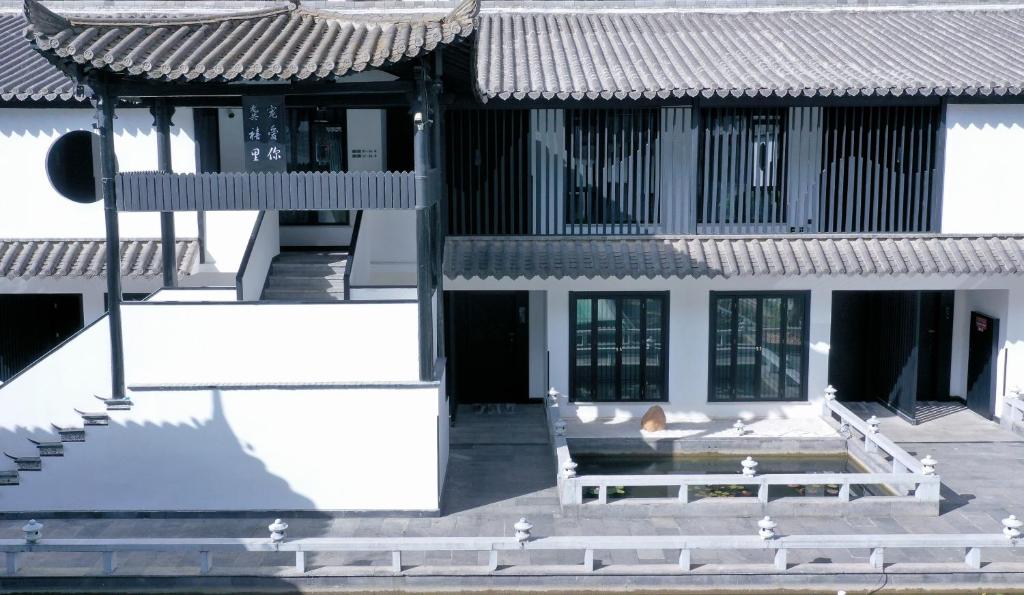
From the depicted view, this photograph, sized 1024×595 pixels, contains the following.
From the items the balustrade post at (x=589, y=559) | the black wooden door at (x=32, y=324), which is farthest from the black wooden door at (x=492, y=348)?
the balustrade post at (x=589, y=559)

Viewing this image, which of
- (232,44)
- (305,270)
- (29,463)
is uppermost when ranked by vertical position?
(232,44)

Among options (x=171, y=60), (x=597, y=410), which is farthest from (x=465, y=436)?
(x=171, y=60)

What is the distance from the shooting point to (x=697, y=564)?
10.8 metres

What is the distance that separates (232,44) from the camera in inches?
458

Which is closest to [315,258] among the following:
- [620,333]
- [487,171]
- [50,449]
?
[487,171]

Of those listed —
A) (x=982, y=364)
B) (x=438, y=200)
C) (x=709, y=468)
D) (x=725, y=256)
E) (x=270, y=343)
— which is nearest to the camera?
(x=270, y=343)

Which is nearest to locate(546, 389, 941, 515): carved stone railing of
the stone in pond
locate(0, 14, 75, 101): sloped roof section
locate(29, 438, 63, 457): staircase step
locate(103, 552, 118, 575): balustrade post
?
the stone in pond

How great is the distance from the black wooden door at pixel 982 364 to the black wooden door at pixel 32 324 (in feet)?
52.3

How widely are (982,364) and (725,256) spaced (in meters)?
5.43

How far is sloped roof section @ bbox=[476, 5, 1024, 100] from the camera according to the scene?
14.7m

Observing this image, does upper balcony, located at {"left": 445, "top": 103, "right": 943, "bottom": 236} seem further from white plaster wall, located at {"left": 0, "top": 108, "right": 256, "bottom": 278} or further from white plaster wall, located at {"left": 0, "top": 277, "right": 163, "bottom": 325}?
white plaster wall, located at {"left": 0, "top": 277, "right": 163, "bottom": 325}

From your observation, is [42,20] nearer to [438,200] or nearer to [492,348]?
[438,200]

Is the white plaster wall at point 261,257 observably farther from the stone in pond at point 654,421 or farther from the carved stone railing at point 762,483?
the stone in pond at point 654,421

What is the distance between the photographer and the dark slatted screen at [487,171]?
15594mm
